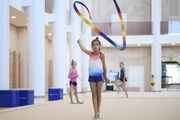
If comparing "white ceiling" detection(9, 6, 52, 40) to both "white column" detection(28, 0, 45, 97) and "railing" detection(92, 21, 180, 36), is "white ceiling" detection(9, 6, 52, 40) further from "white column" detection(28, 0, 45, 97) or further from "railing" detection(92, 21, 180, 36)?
"railing" detection(92, 21, 180, 36)

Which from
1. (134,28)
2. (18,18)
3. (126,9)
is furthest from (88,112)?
(126,9)

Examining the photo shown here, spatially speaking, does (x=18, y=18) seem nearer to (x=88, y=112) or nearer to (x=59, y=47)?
(x=59, y=47)

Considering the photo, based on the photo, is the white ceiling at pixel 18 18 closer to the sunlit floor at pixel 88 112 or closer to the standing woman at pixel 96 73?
the sunlit floor at pixel 88 112

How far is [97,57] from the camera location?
790 centimetres

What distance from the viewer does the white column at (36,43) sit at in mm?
19656

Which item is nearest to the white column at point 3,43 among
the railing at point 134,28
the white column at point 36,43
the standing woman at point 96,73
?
the white column at point 36,43

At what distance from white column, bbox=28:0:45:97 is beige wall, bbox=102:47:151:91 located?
24822mm

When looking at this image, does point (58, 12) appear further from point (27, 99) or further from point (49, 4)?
point (27, 99)

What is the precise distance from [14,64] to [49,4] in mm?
6125

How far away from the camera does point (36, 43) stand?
774 inches

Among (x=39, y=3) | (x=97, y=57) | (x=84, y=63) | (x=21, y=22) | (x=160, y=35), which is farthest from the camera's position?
(x=160, y=35)

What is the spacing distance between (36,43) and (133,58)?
25.5 meters

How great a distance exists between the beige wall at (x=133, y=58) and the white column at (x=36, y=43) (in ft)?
81.4

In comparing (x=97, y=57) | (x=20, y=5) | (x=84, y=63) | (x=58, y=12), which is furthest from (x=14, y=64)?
(x=97, y=57)
